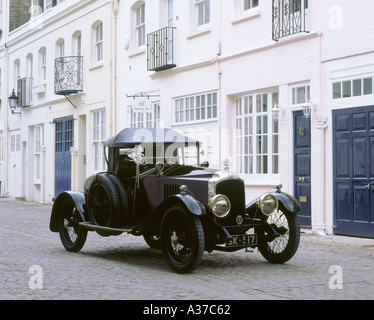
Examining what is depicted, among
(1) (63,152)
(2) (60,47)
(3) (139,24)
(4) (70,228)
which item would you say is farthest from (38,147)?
(4) (70,228)

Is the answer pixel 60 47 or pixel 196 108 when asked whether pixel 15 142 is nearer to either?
pixel 60 47

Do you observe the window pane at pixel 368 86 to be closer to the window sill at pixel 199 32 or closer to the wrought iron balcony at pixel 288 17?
the wrought iron balcony at pixel 288 17

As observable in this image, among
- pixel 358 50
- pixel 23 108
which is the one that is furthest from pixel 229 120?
pixel 23 108

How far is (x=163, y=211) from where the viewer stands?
8805 mm

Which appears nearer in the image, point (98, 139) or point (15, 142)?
point (98, 139)

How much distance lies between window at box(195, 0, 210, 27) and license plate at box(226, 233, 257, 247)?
32.2 feet

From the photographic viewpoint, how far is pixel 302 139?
14.0m

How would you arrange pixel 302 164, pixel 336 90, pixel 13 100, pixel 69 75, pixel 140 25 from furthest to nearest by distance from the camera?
1. pixel 13 100
2. pixel 69 75
3. pixel 140 25
4. pixel 302 164
5. pixel 336 90

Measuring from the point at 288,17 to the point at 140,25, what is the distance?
722 centimetres

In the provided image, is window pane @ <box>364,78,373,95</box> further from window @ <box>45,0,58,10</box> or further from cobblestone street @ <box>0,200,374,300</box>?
window @ <box>45,0,58,10</box>

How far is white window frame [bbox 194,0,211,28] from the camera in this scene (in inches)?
680

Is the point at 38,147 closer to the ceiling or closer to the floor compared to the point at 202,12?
closer to the floor

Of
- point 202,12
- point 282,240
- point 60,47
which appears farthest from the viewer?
point 60,47

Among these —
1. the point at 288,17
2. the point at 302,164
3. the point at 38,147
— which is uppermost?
the point at 288,17
